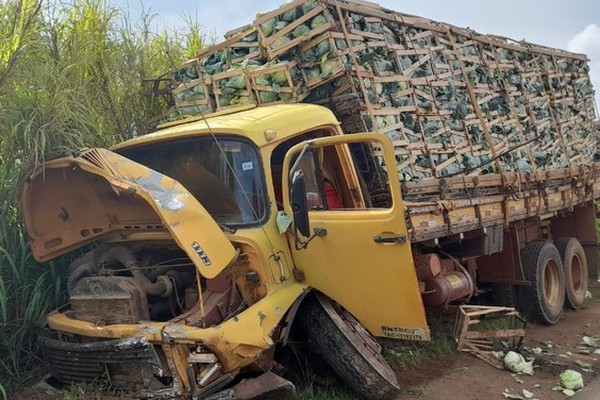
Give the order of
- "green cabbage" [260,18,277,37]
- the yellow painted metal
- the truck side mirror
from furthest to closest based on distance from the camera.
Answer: "green cabbage" [260,18,277,37] < the truck side mirror < the yellow painted metal

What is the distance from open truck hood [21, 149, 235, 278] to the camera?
353 cm

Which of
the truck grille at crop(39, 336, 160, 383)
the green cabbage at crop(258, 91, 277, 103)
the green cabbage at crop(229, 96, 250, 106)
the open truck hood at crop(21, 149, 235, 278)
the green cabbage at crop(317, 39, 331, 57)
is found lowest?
the truck grille at crop(39, 336, 160, 383)

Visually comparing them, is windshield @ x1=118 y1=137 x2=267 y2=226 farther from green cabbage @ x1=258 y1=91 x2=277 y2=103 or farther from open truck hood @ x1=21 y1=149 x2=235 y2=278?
green cabbage @ x1=258 y1=91 x2=277 y2=103

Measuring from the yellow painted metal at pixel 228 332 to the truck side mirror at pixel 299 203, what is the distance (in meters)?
0.44

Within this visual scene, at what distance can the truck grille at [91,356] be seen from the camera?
346 centimetres

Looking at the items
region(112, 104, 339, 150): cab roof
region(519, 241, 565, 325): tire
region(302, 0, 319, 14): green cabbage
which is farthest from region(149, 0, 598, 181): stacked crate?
region(519, 241, 565, 325): tire

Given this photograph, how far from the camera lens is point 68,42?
5.72m

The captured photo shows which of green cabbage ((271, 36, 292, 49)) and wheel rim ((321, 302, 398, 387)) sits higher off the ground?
green cabbage ((271, 36, 292, 49))

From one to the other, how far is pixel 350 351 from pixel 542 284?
395 cm

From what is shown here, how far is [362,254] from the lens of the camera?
159 inches

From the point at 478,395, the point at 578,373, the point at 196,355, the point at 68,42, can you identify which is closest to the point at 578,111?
the point at 578,373

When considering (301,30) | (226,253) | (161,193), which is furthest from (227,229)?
(301,30)

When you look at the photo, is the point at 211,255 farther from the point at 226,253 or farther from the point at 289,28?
the point at 289,28

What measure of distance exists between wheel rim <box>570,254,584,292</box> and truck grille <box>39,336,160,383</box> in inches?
261
